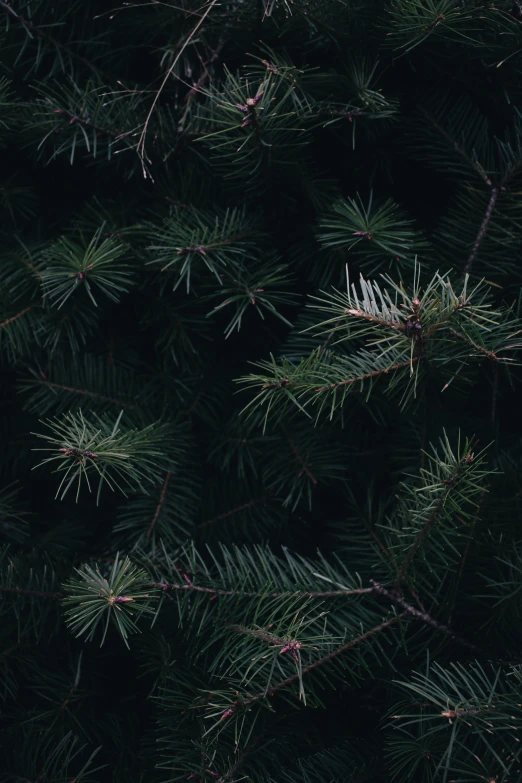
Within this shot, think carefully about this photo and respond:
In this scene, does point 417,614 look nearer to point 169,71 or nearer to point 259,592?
point 259,592

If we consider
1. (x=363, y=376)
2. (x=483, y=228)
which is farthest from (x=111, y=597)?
(x=483, y=228)

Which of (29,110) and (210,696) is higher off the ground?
(29,110)

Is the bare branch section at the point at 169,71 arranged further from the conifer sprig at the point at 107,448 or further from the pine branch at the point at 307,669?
the pine branch at the point at 307,669

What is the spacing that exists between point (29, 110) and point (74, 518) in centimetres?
31

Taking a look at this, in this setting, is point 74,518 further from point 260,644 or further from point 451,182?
point 451,182

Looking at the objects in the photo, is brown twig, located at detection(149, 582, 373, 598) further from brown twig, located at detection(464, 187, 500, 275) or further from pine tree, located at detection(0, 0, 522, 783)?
brown twig, located at detection(464, 187, 500, 275)

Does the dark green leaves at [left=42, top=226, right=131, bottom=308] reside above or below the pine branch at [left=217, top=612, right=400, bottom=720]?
above

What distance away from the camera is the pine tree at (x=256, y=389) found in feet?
1.28

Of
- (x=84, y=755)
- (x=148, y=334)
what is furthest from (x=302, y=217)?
(x=84, y=755)

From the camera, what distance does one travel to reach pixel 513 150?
457 mm

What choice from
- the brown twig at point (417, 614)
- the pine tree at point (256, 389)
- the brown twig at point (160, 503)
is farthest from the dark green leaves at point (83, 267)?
the brown twig at point (417, 614)

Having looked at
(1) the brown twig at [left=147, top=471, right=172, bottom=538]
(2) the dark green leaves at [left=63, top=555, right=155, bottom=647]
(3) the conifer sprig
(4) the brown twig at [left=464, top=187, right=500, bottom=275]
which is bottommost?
(1) the brown twig at [left=147, top=471, right=172, bottom=538]

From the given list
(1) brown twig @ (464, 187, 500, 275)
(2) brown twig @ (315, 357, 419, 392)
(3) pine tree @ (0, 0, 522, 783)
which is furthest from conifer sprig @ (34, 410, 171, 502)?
(1) brown twig @ (464, 187, 500, 275)

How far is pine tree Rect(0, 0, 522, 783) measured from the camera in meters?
0.39
